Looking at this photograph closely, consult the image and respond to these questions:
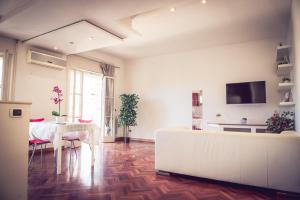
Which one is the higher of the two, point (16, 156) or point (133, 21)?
point (133, 21)

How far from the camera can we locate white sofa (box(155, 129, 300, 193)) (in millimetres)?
2316

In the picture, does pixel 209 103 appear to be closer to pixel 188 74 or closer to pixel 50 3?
pixel 188 74

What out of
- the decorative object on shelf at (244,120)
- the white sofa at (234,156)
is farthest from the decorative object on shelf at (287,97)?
the white sofa at (234,156)

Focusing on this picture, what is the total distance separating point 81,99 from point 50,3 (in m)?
3.46

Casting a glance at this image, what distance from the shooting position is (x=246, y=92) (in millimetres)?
5188

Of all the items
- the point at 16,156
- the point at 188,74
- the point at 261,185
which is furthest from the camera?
the point at 188,74

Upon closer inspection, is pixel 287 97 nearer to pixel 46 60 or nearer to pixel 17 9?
pixel 17 9

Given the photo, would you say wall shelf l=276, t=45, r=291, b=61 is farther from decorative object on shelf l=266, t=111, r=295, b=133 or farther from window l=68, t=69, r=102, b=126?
window l=68, t=69, r=102, b=126

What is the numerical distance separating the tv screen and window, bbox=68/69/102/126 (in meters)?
3.96

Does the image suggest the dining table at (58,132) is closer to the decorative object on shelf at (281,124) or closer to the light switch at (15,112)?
the light switch at (15,112)

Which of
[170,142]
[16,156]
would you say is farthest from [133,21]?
[16,156]

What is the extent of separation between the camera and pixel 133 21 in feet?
13.8

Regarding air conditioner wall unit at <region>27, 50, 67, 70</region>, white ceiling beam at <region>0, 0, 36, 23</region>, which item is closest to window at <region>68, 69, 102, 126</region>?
air conditioner wall unit at <region>27, 50, 67, 70</region>

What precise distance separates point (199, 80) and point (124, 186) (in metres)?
4.21
